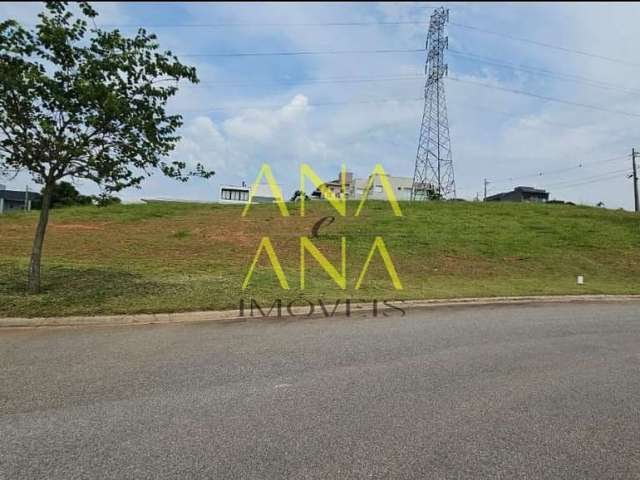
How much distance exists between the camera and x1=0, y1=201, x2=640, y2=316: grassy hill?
9.01m

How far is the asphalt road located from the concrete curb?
43 centimetres

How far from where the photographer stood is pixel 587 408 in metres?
3.91

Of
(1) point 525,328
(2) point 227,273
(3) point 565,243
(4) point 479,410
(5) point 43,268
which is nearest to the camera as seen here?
(4) point 479,410

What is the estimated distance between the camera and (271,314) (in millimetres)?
7711

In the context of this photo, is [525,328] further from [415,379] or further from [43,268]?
[43,268]

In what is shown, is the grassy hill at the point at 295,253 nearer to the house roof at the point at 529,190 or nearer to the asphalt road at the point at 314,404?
the asphalt road at the point at 314,404

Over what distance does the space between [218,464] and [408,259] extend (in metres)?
13.2

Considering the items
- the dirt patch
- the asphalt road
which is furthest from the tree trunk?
the dirt patch

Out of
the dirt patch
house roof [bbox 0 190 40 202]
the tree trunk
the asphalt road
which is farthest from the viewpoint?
house roof [bbox 0 190 40 202]

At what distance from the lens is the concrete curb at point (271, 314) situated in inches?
259

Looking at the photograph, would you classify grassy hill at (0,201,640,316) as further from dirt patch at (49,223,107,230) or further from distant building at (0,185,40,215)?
distant building at (0,185,40,215)

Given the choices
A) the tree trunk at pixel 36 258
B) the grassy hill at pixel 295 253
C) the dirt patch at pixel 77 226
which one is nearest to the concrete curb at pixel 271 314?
the grassy hill at pixel 295 253

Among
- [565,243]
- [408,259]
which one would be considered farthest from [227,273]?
[565,243]

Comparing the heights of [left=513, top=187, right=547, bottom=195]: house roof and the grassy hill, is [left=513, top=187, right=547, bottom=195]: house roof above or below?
above
